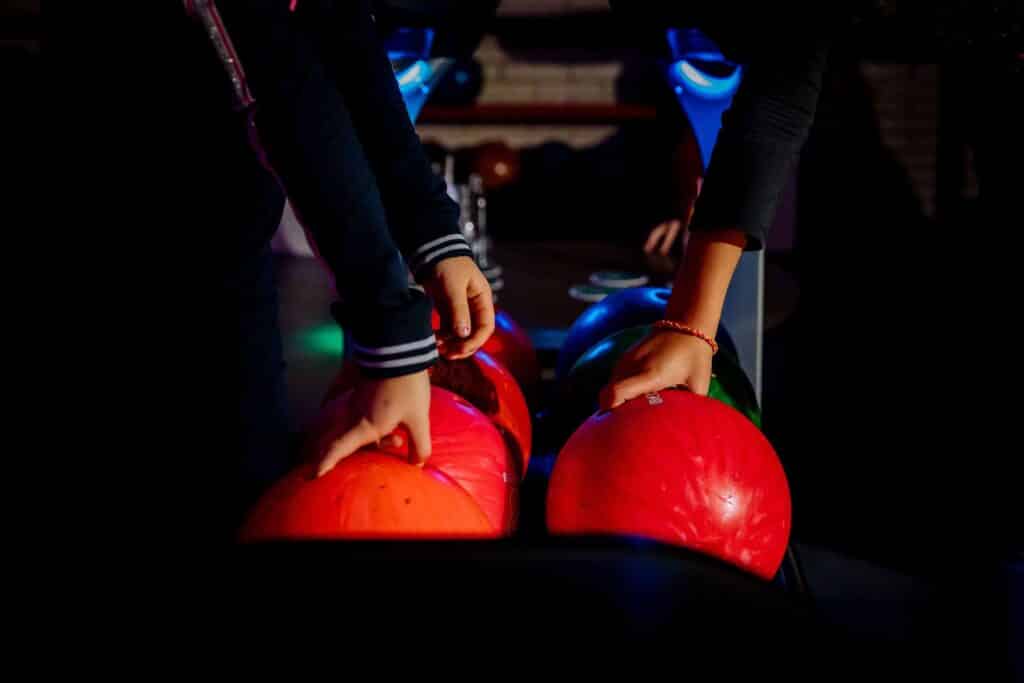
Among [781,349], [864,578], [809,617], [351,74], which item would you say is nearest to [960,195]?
[781,349]

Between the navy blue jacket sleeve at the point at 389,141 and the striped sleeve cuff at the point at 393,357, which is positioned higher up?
the navy blue jacket sleeve at the point at 389,141

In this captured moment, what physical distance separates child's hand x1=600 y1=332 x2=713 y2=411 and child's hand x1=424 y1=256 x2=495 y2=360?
16 centimetres

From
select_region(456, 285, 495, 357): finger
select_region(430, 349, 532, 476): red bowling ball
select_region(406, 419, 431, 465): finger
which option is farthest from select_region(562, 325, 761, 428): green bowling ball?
select_region(406, 419, 431, 465): finger

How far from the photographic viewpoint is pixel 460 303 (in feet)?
3.24

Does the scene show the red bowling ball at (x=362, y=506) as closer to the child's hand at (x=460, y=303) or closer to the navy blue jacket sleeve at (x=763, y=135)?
the child's hand at (x=460, y=303)

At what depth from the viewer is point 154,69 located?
810 millimetres

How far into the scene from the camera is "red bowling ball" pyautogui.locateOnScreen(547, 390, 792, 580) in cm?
84

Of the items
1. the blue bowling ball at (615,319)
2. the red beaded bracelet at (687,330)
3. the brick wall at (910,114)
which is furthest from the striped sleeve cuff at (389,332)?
the brick wall at (910,114)

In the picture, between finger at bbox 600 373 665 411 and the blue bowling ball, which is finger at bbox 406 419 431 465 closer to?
finger at bbox 600 373 665 411

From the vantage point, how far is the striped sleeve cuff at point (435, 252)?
989 mm

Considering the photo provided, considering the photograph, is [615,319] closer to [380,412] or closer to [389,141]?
[389,141]

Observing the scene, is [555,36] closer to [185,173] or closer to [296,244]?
[296,244]

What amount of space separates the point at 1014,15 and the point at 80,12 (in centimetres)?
101

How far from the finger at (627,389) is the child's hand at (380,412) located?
8.5 inches
